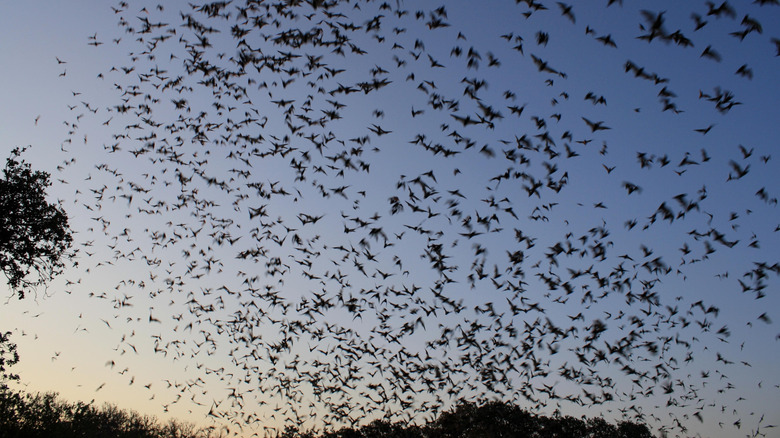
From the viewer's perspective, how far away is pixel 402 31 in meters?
16.2

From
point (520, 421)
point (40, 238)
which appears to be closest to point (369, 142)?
point (40, 238)

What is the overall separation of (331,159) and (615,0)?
10.2 m

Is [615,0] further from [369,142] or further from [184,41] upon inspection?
[184,41]

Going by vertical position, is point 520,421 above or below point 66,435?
above

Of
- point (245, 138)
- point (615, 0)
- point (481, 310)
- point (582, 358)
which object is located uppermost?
point (245, 138)

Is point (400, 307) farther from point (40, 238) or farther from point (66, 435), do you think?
point (66, 435)

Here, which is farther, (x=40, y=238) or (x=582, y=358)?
(x=40, y=238)

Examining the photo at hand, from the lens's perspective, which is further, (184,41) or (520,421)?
(520,421)

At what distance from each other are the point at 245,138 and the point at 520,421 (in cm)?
5578

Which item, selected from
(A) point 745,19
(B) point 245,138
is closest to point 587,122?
(A) point 745,19

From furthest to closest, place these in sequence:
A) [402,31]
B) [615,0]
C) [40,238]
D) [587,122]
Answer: [40,238] < [402,31] < [587,122] < [615,0]

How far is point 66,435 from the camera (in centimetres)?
3281

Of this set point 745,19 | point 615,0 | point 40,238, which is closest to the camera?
point 615,0

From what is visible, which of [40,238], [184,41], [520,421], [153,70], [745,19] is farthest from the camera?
[520,421]
